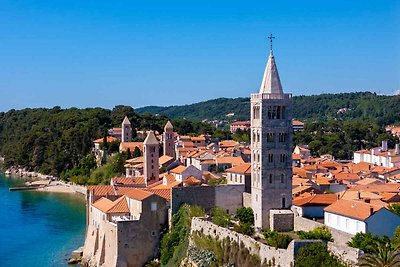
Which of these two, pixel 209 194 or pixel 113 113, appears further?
pixel 113 113

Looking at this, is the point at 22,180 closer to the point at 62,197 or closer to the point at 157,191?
the point at 62,197

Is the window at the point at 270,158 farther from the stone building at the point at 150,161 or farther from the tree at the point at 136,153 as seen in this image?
the tree at the point at 136,153

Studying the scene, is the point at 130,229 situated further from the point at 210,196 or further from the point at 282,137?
the point at 282,137

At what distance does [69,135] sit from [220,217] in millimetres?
51730

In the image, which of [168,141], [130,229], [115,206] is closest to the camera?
[130,229]

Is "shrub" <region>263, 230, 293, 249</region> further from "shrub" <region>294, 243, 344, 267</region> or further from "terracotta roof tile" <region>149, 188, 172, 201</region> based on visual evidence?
"terracotta roof tile" <region>149, 188, 172, 201</region>

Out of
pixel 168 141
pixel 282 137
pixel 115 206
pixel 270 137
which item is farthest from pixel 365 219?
pixel 168 141

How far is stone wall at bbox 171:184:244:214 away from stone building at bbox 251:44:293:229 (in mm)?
2258

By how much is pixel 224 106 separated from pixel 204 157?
14287 cm

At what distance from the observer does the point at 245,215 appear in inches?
1080

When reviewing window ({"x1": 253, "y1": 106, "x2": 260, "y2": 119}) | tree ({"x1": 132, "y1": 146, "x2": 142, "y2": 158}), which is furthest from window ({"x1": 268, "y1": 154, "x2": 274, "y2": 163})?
tree ({"x1": 132, "y1": 146, "x2": 142, "y2": 158})

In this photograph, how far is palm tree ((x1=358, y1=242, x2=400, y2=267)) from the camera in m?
16.5

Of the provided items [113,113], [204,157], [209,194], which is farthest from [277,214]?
[113,113]

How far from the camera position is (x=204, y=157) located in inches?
1891
